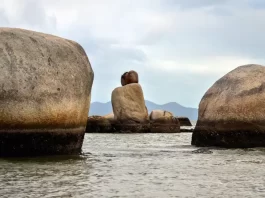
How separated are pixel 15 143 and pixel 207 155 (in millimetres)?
4336

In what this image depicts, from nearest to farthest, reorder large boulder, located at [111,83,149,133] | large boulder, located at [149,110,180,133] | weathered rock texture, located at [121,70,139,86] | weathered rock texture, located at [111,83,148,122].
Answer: large boulder, located at [111,83,149,133] → weathered rock texture, located at [111,83,148,122] → large boulder, located at [149,110,180,133] → weathered rock texture, located at [121,70,139,86]

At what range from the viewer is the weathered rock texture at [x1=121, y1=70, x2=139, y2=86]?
3697 cm

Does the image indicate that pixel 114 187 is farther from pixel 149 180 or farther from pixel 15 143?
pixel 15 143

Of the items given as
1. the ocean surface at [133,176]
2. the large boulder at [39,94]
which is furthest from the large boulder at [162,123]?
the ocean surface at [133,176]

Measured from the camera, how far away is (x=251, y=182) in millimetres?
8477

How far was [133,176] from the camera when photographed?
29.9 feet

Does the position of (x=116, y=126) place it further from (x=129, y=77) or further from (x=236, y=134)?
(x=236, y=134)

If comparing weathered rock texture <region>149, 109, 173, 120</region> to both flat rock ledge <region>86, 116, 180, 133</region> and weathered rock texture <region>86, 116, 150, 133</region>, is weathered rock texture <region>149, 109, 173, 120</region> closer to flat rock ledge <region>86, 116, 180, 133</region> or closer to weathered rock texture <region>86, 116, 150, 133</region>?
flat rock ledge <region>86, 116, 180, 133</region>

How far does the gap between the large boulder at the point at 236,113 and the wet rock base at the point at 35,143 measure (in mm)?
5156

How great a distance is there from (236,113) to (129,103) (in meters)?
19.0

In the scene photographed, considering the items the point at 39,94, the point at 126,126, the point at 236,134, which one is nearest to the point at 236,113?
the point at 236,134

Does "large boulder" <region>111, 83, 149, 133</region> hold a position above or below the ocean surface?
above

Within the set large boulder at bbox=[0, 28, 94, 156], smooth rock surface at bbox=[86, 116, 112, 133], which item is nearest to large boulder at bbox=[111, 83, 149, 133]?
smooth rock surface at bbox=[86, 116, 112, 133]

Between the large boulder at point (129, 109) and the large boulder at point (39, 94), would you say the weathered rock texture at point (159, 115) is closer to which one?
the large boulder at point (129, 109)
